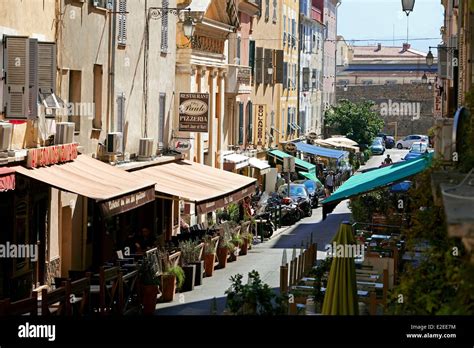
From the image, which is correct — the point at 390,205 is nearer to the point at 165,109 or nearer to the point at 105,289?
the point at 165,109

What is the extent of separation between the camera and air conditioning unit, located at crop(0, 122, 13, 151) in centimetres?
2186

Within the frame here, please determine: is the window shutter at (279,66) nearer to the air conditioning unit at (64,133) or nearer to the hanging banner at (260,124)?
the hanging banner at (260,124)

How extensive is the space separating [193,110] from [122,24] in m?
6.31

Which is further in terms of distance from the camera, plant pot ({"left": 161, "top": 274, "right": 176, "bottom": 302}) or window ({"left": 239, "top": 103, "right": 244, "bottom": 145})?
window ({"left": 239, "top": 103, "right": 244, "bottom": 145})

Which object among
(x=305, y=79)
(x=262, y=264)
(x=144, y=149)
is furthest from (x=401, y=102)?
(x=262, y=264)

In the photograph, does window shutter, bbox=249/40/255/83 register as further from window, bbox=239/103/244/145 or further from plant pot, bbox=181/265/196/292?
plant pot, bbox=181/265/196/292

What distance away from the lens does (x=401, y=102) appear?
114 metres

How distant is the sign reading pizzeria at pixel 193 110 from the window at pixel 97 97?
761 cm

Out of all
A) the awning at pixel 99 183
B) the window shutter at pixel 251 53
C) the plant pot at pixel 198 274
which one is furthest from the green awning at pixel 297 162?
the awning at pixel 99 183

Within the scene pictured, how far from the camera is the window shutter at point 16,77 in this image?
22.2 meters

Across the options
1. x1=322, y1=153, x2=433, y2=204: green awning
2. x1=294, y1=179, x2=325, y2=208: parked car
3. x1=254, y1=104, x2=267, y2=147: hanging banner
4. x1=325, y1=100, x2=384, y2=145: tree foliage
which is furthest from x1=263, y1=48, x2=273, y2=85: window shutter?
x1=322, y1=153, x2=433, y2=204: green awning

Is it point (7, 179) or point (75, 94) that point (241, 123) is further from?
point (7, 179)

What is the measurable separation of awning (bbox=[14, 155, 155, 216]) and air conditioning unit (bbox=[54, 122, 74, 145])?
464 mm

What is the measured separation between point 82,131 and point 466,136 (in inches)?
631
